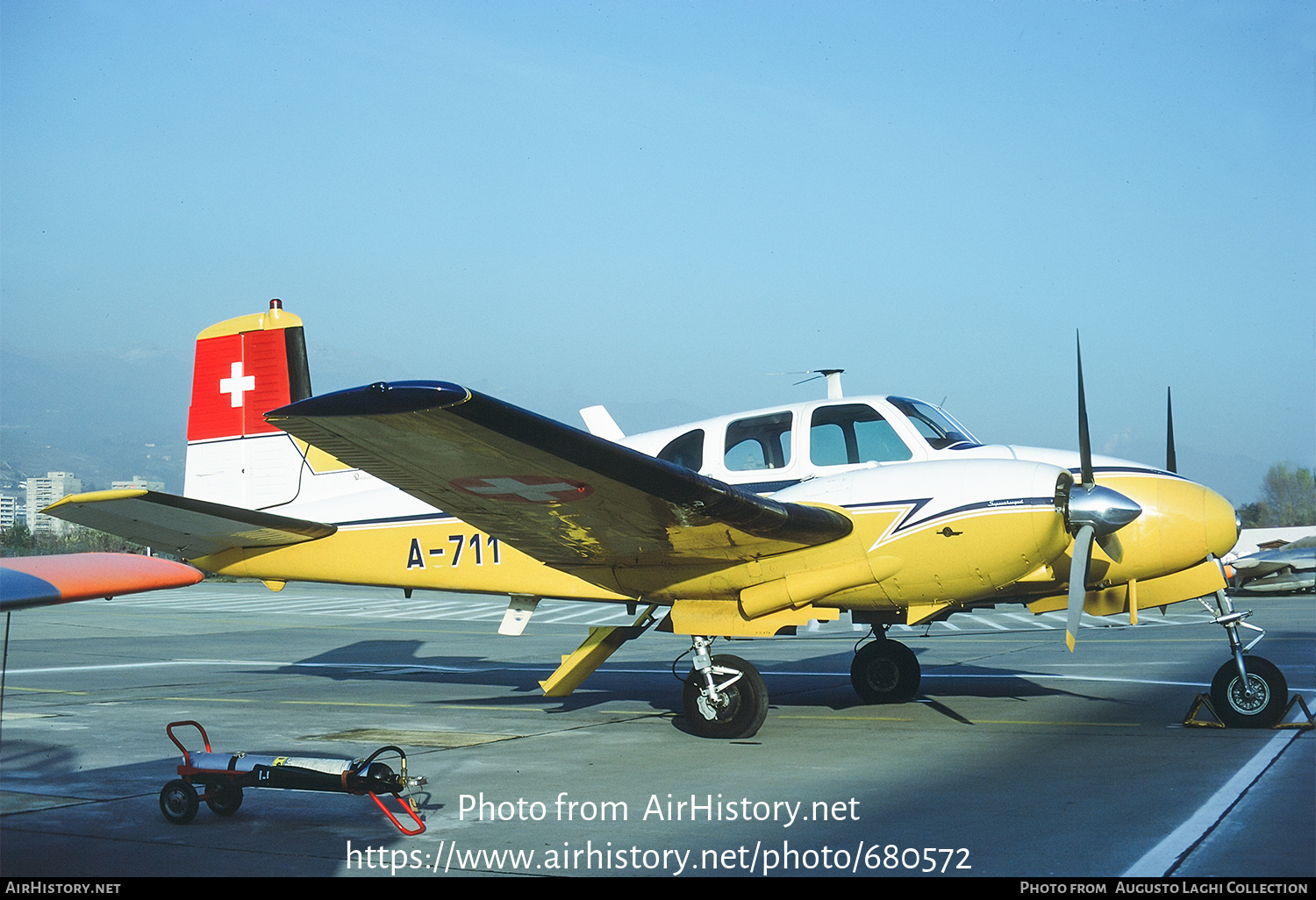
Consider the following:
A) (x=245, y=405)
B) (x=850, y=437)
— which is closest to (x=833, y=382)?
(x=850, y=437)

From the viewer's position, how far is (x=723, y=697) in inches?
364

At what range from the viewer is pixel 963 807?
250 inches

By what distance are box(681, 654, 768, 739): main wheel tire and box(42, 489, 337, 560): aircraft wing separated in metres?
4.69

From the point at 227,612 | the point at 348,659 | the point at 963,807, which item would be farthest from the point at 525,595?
the point at 227,612

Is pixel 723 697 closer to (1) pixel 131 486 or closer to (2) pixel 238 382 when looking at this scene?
(2) pixel 238 382

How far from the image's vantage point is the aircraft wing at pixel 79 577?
4145 millimetres

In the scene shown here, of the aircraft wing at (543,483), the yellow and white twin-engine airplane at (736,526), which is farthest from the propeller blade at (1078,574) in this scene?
the aircraft wing at (543,483)

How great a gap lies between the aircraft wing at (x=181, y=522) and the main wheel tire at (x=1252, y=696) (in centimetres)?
891

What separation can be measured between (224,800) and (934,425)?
22.7 ft

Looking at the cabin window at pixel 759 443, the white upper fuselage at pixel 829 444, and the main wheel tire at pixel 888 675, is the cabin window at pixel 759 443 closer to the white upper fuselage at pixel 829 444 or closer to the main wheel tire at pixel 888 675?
the white upper fuselage at pixel 829 444

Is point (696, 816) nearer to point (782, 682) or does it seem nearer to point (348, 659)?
point (782, 682)

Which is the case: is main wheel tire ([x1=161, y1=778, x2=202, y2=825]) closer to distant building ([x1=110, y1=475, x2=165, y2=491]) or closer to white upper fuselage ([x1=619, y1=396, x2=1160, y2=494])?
distant building ([x1=110, y1=475, x2=165, y2=491])

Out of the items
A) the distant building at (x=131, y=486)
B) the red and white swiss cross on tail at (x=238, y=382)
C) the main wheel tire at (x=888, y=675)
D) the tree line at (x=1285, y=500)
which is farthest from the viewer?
the tree line at (x=1285, y=500)

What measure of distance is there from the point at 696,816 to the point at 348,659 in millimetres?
12920
